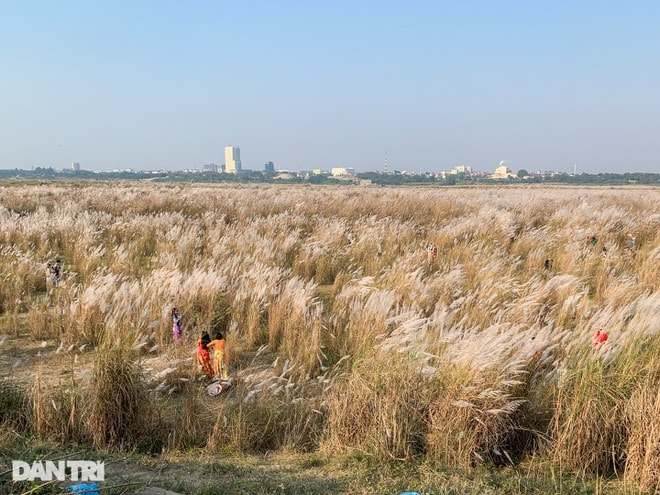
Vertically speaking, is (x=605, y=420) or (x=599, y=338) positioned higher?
(x=599, y=338)

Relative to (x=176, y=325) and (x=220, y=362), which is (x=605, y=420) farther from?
(x=176, y=325)

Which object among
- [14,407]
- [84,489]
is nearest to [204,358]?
[14,407]

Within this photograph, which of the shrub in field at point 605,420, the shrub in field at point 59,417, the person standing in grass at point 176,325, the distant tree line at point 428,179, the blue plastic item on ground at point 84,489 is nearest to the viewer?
the blue plastic item on ground at point 84,489

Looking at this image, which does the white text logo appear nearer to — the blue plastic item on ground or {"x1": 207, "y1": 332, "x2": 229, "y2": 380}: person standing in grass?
the blue plastic item on ground

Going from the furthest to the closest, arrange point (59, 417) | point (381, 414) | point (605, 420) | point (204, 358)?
point (204, 358) < point (59, 417) < point (381, 414) < point (605, 420)

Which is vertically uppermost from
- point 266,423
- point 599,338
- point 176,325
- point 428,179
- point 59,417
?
point 428,179

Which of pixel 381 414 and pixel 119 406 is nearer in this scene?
pixel 381 414

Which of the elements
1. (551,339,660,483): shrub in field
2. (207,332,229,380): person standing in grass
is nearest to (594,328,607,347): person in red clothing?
(551,339,660,483): shrub in field

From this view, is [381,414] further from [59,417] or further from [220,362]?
[59,417]

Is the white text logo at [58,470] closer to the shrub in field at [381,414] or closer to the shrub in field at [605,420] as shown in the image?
the shrub in field at [381,414]

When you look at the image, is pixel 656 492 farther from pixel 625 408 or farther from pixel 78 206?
pixel 78 206

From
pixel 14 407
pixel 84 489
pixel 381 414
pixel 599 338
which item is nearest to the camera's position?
pixel 84 489

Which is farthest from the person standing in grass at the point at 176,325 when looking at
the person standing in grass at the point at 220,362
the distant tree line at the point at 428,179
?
the distant tree line at the point at 428,179

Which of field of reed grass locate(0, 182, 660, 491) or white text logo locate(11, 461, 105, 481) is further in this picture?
field of reed grass locate(0, 182, 660, 491)
